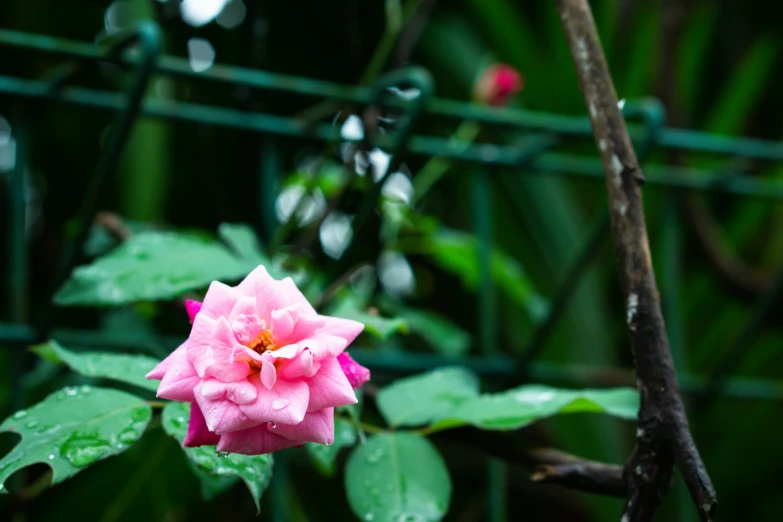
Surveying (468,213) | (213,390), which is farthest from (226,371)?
(468,213)

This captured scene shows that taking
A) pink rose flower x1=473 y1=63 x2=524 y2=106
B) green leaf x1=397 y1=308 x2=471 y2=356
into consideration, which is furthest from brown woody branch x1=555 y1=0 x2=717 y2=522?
pink rose flower x1=473 y1=63 x2=524 y2=106

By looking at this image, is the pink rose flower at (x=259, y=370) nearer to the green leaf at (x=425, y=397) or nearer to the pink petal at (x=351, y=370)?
the pink petal at (x=351, y=370)

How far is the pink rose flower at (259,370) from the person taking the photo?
236mm

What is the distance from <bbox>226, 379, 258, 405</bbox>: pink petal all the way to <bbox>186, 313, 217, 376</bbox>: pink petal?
0.01 meters

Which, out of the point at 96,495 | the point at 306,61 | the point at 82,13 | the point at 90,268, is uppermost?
the point at 306,61

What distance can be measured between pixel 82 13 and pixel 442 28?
2.38ft

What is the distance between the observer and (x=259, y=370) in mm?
253

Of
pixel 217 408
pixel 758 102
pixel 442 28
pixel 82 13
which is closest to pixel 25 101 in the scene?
pixel 217 408

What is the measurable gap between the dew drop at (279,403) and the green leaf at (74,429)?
8 cm

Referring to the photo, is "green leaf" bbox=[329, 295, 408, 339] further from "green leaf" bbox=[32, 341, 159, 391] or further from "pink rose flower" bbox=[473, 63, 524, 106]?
"pink rose flower" bbox=[473, 63, 524, 106]

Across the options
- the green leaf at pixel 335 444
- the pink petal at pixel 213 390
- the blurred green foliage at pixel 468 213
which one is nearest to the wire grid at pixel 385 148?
the blurred green foliage at pixel 468 213

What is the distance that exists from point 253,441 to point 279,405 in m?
0.02

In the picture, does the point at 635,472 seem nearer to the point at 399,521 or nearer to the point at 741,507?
the point at 399,521

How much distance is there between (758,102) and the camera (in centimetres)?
199
